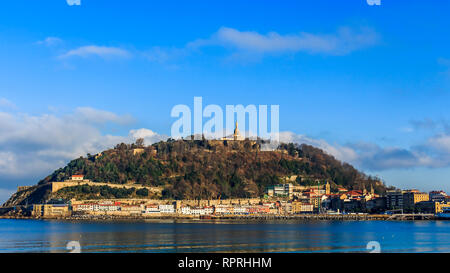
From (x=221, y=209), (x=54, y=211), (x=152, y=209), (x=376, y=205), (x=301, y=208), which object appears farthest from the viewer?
(x=301, y=208)

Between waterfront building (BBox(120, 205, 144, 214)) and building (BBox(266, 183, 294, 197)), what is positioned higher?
building (BBox(266, 183, 294, 197))

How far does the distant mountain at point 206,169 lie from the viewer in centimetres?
12156

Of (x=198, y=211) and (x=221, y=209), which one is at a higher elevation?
(x=221, y=209)

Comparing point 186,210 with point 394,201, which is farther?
point 394,201

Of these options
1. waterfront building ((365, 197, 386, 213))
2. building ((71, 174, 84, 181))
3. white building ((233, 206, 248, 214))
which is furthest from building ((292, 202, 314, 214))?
building ((71, 174, 84, 181))

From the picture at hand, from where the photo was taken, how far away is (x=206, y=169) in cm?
12862

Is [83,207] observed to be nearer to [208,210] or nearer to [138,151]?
[208,210]

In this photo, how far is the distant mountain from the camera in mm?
121562

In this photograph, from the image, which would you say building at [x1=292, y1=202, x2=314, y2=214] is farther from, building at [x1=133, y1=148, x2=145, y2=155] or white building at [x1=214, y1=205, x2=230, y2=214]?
building at [x1=133, y1=148, x2=145, y2=155]

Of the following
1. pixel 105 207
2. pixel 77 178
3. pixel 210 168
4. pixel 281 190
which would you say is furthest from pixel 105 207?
pixel 281 190

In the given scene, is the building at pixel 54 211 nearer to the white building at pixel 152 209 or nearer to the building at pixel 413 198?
the white building at pixel 152 209

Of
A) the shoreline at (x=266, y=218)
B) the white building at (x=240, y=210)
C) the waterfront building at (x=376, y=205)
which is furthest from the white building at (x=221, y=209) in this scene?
the waterfront building at (x=376, y=205)
